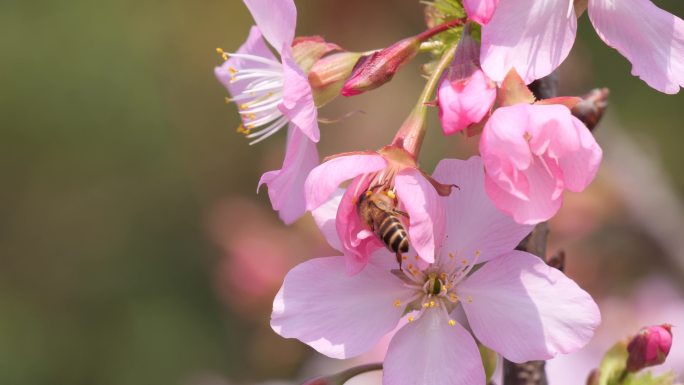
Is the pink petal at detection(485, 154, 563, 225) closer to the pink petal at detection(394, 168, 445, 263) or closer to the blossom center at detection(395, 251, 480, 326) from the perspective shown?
the pink petal at detection(394, 168, 445, 263)

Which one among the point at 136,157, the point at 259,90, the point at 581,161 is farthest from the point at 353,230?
the point at 136,157

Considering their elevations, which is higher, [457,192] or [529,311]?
[457,192]

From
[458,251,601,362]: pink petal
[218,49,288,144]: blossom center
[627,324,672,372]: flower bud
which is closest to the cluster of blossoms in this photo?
[458,251,601,362]: pink petal

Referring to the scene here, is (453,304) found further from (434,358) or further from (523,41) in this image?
(523,41)

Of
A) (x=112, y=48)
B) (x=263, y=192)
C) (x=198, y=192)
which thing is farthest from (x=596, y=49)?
(x=112, y=48)

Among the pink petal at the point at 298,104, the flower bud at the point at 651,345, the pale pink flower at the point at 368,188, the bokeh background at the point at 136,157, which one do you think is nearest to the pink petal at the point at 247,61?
the pink petal at the point at 298,104

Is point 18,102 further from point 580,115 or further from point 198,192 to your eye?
point 580,115
